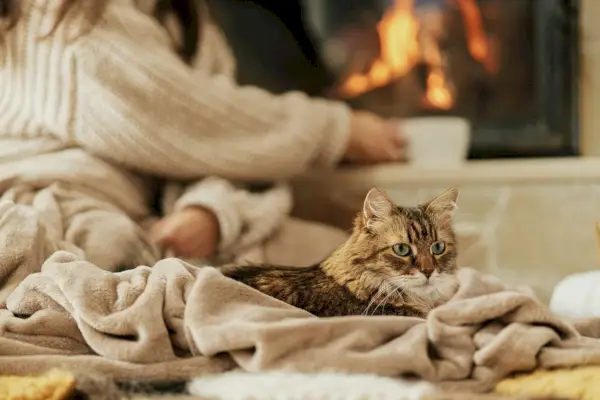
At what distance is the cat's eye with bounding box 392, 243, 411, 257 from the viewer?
527 millimetres

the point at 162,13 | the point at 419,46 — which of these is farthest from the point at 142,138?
the point at 419,46

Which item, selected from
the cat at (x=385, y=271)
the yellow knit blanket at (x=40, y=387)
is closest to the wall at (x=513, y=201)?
the cat at (x=385, y=271)

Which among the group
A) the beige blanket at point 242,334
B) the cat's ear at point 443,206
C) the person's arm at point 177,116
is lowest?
the beige blanket at point 242,334

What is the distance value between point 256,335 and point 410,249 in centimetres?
13

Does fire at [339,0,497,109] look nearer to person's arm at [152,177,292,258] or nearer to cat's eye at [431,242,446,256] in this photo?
person's arm at [152,177,292,258]

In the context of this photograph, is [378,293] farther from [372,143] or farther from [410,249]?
[372,143]

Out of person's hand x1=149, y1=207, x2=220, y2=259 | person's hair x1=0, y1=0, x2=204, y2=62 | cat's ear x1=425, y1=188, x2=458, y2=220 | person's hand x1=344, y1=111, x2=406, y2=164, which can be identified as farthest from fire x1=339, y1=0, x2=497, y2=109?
cat's ear x1=425, y1=188, x2=458, y2=220

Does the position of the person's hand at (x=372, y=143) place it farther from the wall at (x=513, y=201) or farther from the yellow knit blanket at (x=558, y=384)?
the yellow knit blanket at (x=558, y=384)

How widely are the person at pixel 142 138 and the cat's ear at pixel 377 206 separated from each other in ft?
0.61

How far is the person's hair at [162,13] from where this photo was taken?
789 mm

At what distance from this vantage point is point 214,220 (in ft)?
2.90

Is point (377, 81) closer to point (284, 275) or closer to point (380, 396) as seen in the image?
point (284, 275)

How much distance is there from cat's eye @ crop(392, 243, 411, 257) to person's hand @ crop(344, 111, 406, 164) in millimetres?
516

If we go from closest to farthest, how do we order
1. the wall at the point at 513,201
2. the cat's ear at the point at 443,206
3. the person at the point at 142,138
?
the cat's ear at the point at 443,206, the person at the point at 142,138, the wall at the point at 513,201
